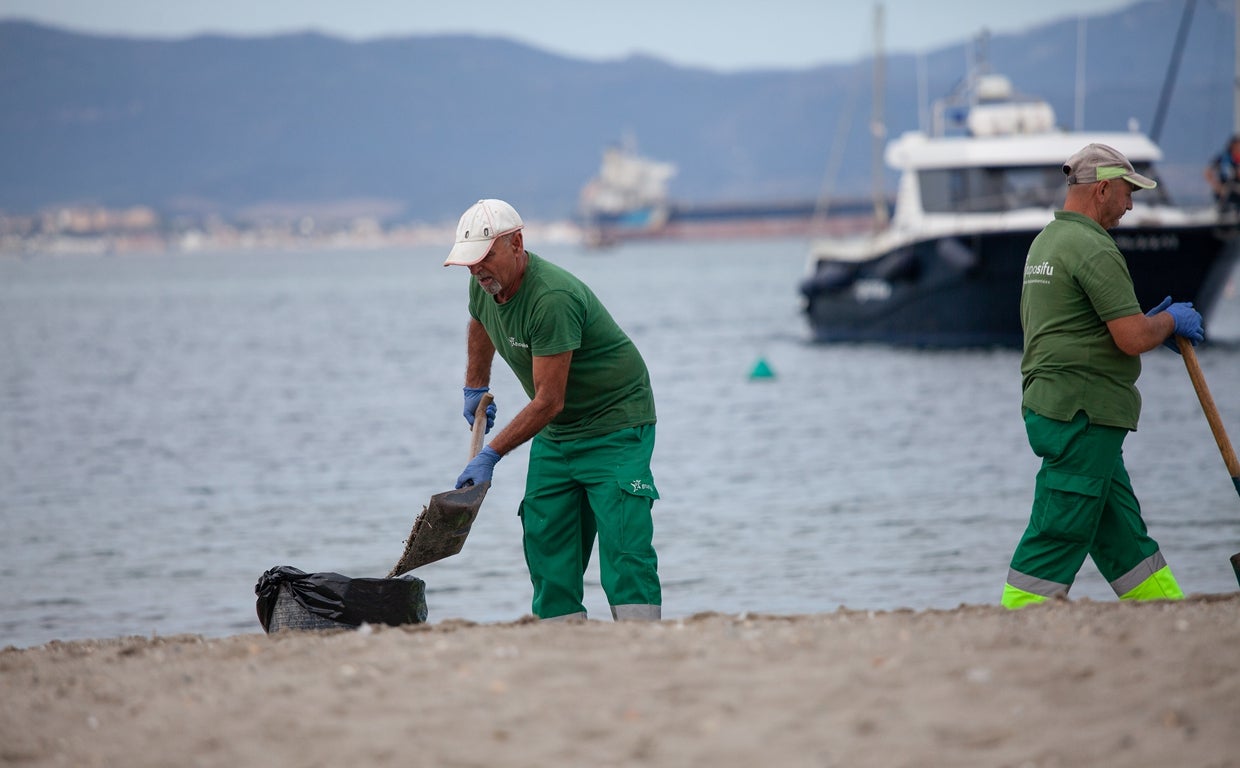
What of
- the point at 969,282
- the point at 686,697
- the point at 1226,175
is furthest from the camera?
the point at 969,282

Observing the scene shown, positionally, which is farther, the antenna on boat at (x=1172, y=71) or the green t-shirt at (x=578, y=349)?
the antenna on boat at (x=1172, y=71)

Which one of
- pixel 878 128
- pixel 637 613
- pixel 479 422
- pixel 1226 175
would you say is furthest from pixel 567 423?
pixel 878 128

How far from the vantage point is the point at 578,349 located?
5539 millimetres

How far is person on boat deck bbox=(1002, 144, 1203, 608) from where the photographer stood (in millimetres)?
5203

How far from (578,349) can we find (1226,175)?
746 inches

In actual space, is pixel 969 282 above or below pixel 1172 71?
below

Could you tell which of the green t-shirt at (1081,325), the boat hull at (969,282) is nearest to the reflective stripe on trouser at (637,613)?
the green t-shirt at (1081,325)

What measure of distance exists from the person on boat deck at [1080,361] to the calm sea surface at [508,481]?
10.6ft

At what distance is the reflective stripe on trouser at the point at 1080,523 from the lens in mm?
5254

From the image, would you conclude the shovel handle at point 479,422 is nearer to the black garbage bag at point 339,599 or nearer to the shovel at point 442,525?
the shovel at point 442,525

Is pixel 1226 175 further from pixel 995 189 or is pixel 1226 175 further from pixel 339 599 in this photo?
pixel 339 599

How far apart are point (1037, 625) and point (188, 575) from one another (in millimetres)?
6951

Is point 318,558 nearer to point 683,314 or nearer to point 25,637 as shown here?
point 25,637

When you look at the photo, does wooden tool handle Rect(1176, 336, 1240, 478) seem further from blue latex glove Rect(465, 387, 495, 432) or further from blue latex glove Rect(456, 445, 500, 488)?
blue latex glove Rect(465, 387, 495, 432)
